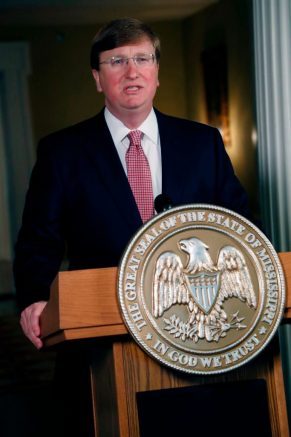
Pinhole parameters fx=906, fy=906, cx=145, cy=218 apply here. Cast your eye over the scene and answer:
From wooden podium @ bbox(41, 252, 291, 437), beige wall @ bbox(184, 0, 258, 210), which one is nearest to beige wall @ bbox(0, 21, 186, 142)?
beige wall @ bbox(184, 0, 258, 210)

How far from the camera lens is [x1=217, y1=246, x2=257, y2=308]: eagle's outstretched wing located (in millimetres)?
1910

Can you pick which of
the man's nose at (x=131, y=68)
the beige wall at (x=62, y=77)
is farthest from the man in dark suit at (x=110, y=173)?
the beige wall at (x=62, y=77)

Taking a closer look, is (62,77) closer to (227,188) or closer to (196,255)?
(227,188)

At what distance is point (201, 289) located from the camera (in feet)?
6.19

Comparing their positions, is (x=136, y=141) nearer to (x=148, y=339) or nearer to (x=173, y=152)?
(x=173, y=152)

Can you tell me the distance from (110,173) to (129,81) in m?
0.24

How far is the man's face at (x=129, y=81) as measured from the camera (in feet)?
7.63

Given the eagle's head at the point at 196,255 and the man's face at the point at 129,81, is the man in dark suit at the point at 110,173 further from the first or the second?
the eagle's head at the point at 196,255

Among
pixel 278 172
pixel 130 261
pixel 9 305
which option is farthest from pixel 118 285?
pixel 9 305

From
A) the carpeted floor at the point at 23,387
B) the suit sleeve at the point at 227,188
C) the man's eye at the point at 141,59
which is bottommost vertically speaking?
the carpeted floor at the point at 23,387

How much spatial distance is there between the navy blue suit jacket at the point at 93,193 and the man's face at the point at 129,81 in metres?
0.11

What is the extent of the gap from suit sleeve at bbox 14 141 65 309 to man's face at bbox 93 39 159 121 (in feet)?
0.81

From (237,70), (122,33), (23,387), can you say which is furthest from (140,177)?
(237,70)

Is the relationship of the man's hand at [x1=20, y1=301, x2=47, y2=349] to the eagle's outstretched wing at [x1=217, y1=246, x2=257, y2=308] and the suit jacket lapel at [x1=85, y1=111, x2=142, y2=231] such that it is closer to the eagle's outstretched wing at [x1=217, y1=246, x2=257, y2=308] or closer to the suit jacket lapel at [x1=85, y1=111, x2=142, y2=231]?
the suit jacket lapel at [x1=85, y1=111, x2=142, y2=231]
